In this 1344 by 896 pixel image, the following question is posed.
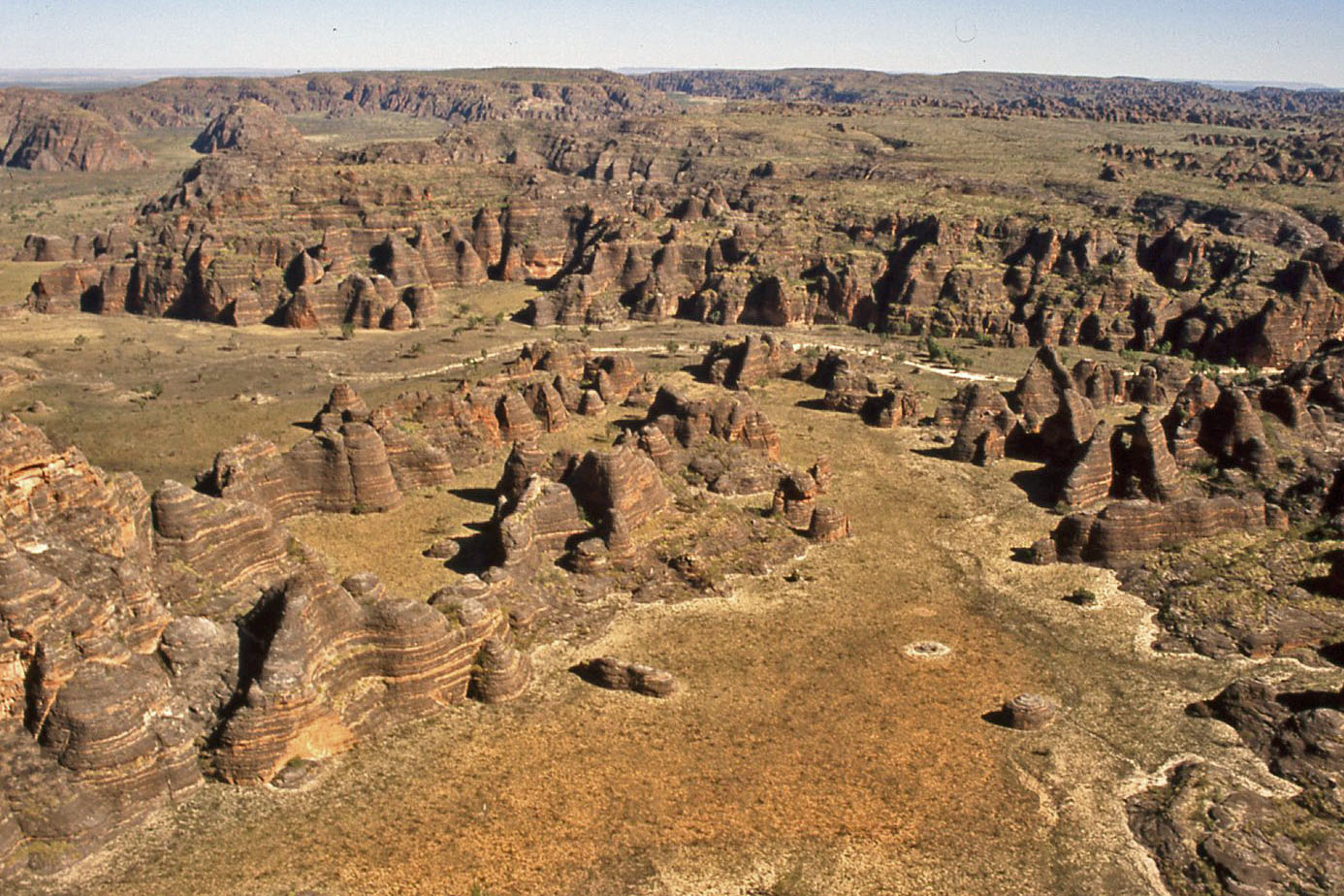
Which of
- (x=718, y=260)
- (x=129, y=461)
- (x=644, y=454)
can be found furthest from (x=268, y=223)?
(x=644, y=454)

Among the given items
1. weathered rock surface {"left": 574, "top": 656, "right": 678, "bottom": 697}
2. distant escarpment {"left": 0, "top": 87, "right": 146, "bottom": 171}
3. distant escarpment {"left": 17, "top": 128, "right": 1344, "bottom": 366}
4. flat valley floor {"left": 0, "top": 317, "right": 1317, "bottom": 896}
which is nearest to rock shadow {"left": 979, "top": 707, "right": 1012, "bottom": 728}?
flat valley floor {"left": 0, "top": 317, "right": 1317, "bottom": 896}

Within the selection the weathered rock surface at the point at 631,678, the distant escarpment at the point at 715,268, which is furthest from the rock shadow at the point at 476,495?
the distant escarpment at the point at 715,268

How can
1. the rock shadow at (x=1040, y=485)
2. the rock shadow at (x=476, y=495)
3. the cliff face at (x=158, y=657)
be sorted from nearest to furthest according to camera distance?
the cliff face at (x=158, y=657) < the rock shadow at (x=476, y=495) < the rock shadow at (x=1040, y=485)

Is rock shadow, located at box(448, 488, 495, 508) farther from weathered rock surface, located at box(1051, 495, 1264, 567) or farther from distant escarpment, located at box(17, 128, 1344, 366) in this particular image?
distant escarpment, located at box(17, 128, 1344, 366)

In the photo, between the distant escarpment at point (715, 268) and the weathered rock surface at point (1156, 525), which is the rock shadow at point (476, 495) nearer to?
the weathered rock surface at point (1156, 525)

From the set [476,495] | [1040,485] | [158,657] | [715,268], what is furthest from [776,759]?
[715,268]

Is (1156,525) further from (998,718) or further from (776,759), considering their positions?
(776,759)

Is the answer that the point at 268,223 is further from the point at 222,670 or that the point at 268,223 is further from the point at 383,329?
the point at 222,670

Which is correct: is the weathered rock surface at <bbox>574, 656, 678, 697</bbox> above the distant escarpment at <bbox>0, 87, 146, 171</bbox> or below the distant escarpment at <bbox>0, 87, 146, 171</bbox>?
below

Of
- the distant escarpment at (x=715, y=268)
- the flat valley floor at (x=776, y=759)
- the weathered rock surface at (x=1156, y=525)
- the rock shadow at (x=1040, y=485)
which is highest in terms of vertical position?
the distant escarpment at (x=715, y=268)

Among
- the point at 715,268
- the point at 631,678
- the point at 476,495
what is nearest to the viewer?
the point at 631,678

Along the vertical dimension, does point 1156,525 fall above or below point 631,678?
above
